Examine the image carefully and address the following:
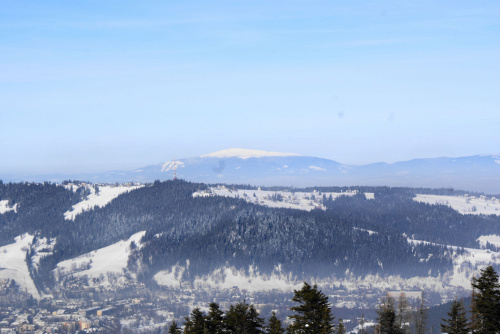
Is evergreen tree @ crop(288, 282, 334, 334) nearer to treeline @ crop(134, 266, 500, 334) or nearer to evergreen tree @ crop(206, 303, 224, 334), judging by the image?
treeline @ crop(134, 266, 500, 334)

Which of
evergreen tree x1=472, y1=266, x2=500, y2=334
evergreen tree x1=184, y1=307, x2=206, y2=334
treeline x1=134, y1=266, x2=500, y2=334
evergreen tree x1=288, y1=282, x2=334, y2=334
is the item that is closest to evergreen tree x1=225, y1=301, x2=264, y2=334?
treeline x1=134, y1=266, x2=500, y2=334

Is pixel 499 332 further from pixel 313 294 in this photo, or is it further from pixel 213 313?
pixel 213 313

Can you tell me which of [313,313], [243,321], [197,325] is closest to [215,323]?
[197,325]

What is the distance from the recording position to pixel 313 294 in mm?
58500

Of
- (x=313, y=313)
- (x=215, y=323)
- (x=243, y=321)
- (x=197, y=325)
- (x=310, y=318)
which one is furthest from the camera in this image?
(x=197, y=325)

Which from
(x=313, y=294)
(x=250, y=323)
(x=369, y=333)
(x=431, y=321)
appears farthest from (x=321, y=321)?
(x=431, y=321)

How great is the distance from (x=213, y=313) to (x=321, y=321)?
1339 cm

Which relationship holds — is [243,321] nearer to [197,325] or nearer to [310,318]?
[197,325]

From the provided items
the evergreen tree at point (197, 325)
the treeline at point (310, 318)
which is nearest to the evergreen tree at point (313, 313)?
the treeline at point (310, 318)

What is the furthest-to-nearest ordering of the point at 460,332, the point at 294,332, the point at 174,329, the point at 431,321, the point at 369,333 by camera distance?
the point at 431,321, the point at 369,333, the point at 174,329, the point at 460,332, the point at 294,332

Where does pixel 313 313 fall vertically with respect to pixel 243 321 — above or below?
above

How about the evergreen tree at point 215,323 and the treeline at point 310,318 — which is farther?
the evergreen tree at point 215,323

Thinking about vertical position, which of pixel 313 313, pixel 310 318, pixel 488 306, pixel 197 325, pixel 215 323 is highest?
pixel 488 306

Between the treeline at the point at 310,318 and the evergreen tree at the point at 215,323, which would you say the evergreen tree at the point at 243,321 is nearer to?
the treeline at the point at 310,318
